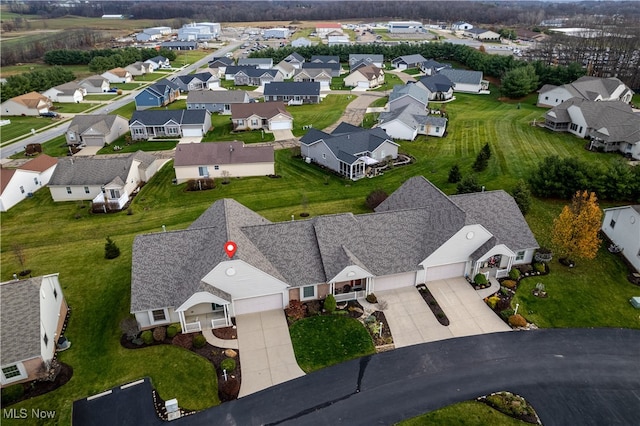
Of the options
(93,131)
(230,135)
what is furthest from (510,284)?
(93,131)

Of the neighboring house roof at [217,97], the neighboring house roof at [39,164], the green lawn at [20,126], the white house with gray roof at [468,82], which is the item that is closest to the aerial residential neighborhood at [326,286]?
the neighboring house roof at [39,164]

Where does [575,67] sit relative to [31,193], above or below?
above

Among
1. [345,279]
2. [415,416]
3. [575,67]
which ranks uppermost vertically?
[575,67]

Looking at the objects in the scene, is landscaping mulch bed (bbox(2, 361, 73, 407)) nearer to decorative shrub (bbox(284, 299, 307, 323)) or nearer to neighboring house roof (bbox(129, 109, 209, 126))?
decorative shrub (bbox(284, 299, 307, 323))

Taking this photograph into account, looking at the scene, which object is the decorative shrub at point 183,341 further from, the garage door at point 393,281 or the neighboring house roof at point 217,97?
the neighboring house roof at point 217,97

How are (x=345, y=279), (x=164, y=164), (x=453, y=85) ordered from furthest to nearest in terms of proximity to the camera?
(x=453, y=85)
(x=164, y=164)
(x=345, y=279)

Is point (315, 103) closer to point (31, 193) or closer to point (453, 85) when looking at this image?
point (453, 85)

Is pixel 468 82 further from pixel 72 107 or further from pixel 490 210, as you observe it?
pixel 72 107

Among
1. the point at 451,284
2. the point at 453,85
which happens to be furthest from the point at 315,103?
the point at 451,284
